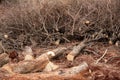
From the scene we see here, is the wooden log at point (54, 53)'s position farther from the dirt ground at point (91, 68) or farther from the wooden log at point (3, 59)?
the wooden log at point (3, 59)

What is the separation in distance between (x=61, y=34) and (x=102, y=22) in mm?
1363

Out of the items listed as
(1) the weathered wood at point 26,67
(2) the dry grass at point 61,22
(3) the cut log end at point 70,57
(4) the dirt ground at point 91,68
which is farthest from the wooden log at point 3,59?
(2) the dry grass at point 61,22

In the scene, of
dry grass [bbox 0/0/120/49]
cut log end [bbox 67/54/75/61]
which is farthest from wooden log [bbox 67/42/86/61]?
dry grass [bbox 0/0/120/49]

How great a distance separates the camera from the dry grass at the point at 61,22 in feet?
33.1

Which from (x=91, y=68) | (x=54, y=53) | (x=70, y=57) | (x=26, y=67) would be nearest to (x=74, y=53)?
(x=70, y=57)

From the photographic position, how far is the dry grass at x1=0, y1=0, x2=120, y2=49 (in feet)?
33.1

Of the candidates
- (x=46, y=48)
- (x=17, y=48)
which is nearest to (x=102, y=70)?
(x=46, y=48)

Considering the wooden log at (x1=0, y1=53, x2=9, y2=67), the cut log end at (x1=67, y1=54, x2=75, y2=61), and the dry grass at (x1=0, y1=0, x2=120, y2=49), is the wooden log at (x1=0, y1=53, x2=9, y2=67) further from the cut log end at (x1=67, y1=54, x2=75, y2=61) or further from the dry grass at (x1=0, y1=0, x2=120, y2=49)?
the dry grass at (x1=0, y1=0, x2=120, y2=49)

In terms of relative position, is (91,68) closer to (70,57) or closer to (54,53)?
(70,57)

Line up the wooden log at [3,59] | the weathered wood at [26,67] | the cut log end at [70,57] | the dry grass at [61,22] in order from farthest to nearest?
1. the dry grass at [61,22]
2. the cut log end at [70,57]
3. the wooden log at [3,59]
4. the weathered wood at [26,67]

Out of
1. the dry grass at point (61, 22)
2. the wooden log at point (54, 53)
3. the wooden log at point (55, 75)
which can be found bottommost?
the wooden log at point (55, 75)

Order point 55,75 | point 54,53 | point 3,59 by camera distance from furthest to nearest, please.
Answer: point 54,53
point 3,59
point 55,75

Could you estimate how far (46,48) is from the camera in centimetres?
962

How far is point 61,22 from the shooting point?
10539 mm
